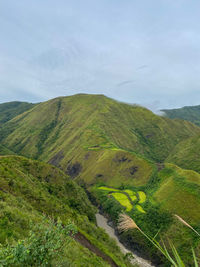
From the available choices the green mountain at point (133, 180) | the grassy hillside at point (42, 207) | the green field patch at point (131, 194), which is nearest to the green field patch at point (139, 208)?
the green mountain at point (133, 180)

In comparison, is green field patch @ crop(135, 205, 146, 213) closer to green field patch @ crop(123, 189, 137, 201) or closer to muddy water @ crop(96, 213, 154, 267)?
green field patch @ crop(123, 189, 137, 201)

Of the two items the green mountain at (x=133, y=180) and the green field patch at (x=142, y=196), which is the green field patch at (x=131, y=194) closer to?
the green mountain at (x=133, y=180)

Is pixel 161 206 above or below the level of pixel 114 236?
above

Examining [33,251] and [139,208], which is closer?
[33,251]

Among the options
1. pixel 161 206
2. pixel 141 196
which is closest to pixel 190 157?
pixel 141 196

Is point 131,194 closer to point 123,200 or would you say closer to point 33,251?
point 123,200
